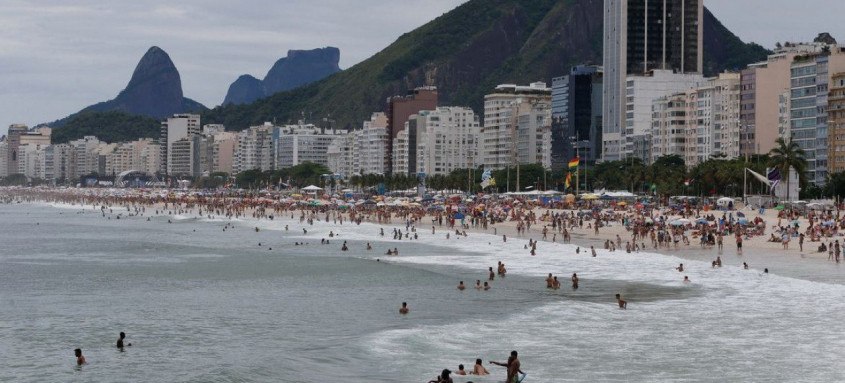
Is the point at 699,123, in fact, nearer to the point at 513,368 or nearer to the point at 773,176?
the point at 773,176

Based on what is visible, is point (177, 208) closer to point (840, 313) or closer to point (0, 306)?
point (0, 306)

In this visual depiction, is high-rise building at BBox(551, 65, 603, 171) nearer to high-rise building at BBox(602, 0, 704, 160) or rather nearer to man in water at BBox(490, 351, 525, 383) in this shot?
high-rise building at BBox(602, 0, 704, 160)

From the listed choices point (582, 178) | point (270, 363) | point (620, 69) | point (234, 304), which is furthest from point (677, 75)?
point (270, 363)

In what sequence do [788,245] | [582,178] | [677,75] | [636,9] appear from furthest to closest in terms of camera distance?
[636,9]
[677,75]
[582,178]
[788,245]

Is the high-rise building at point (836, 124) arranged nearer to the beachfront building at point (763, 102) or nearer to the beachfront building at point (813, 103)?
the beachfront building at point (813, 103)

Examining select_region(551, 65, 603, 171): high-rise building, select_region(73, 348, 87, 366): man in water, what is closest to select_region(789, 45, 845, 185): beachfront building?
select_region(551, 65, 603, 171): high-rise building

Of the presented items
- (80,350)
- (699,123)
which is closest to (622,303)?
(80,350)
